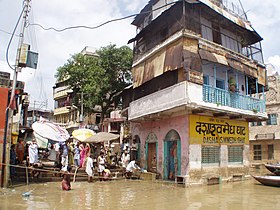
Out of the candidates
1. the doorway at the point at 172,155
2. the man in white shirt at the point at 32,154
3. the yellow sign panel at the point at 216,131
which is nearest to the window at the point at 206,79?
the yellow sign panel at the point at 216,131

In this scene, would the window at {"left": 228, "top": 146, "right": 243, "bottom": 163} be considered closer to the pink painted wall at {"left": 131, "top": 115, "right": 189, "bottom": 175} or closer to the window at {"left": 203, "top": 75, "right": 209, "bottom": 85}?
the pink painted wall at {"left": 131, "top": 115, "right": 189, "bottom": 175}

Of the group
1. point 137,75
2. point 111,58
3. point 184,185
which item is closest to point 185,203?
point 184,185

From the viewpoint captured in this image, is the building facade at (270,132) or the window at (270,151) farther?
the window at (270,151)

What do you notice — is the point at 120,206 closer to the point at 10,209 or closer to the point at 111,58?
the point at 10,209

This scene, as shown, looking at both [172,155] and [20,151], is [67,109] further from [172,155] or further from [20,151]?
[172,155]

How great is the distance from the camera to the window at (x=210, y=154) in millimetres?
15602

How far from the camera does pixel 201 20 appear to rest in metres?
17.0

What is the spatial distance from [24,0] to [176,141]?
11017mm

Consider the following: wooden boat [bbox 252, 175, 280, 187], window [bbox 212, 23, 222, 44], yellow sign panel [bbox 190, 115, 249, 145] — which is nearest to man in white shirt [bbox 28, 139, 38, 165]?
yellow sign panel [bbox 190, 115, 249, 145]

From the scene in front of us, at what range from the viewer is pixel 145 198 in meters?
11.2

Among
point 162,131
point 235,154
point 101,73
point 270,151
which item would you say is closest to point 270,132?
point 270,151

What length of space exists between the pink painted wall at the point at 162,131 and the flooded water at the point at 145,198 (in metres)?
1.99

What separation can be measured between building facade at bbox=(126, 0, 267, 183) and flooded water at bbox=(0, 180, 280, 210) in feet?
7.65

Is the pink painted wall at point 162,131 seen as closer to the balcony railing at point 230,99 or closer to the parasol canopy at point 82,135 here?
the balcony railing at point 230,99
